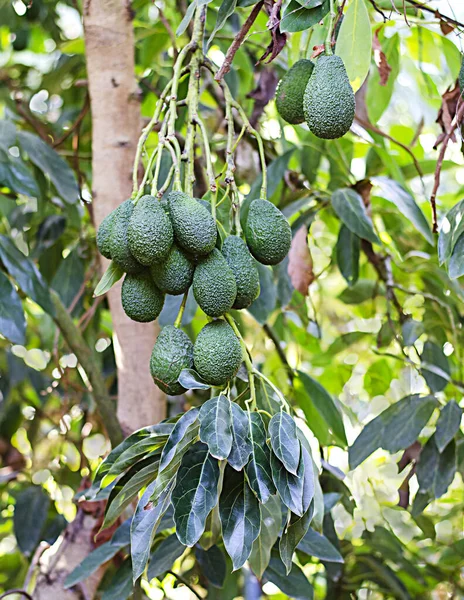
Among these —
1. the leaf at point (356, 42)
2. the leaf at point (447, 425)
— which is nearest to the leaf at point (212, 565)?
the leaf at point (447, 425)

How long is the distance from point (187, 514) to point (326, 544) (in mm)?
455

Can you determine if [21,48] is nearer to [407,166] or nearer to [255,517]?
[407,166]

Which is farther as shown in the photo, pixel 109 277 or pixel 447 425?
pixel 447 425

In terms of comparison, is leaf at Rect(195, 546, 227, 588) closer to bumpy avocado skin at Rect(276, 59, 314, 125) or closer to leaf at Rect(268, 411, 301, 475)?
leaf at Rect(268, 411, 301, 475)

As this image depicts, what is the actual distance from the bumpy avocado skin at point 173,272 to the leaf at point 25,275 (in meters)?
0.54

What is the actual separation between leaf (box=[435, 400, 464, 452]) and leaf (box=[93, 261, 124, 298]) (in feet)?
2.47

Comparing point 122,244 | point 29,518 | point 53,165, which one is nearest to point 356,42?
point 122,244

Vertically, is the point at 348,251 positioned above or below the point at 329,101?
below

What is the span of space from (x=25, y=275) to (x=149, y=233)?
2.07ft

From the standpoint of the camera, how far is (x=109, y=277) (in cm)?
79

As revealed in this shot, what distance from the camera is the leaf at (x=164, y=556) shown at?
1090mm

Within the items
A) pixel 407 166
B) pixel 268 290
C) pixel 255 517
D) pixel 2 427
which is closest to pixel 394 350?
pixel 407 166

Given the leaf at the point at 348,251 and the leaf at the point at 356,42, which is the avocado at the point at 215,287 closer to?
the leaf at the point at 356,42

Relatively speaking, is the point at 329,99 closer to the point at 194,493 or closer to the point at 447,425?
the point at 194,493
